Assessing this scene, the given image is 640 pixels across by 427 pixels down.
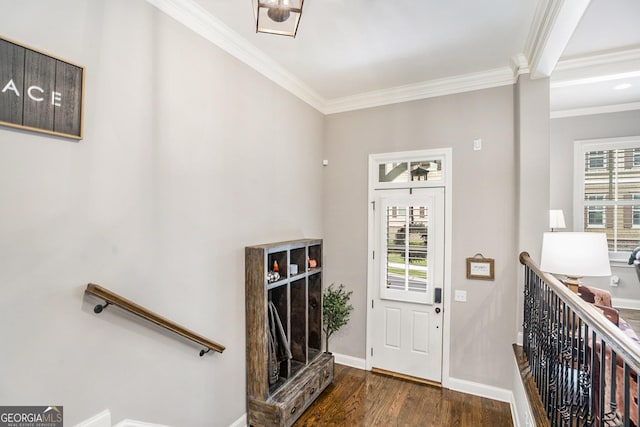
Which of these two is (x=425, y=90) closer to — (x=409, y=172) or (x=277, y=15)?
(x=409, y=172)

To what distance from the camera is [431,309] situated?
3.40 meters

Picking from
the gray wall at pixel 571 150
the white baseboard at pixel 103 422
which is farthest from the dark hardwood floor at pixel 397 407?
the gray wall at pixel 571 150

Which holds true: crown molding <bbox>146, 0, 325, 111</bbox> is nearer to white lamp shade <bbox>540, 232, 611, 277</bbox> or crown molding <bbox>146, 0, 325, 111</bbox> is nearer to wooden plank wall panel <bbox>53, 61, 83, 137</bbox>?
wooden plank wall panel <bbox>53, 61, 83, 137</bbox>

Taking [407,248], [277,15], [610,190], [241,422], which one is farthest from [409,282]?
[610,190]

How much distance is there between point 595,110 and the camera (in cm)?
451

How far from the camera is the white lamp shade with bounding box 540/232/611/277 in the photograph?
2057 millimetres

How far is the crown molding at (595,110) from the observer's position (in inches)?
170

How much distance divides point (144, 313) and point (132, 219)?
21.0 inches

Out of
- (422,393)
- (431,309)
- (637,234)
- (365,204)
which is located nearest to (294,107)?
(365,204)

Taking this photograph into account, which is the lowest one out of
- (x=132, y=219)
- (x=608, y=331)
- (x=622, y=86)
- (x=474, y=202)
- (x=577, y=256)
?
(x=608, y=331)

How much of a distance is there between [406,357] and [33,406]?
3165mm

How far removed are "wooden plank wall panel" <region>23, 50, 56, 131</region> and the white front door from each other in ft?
9.82

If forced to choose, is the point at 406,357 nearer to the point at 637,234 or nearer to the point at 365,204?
the point at 365,204

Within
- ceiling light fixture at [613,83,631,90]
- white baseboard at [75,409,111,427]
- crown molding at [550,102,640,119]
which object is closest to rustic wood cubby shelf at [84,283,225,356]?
white baseboard at [75,409,111,427]
